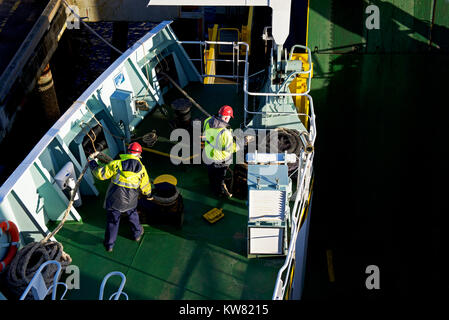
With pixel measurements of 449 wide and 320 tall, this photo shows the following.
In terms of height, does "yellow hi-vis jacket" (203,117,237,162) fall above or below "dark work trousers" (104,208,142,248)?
above

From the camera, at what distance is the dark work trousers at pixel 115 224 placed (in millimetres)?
7133

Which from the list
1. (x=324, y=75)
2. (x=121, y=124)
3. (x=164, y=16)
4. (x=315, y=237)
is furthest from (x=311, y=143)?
(x=164, y=16)

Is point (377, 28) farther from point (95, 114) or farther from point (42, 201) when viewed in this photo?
point (42, 201)

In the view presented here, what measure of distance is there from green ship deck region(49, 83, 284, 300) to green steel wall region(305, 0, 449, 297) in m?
4.85

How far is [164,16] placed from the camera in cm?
1775

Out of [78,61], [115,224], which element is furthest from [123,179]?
[78,61]

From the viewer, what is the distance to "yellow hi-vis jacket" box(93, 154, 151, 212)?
6.89 meters

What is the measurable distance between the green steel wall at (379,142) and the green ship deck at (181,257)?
15.9 ft

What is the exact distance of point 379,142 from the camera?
41.8 feet

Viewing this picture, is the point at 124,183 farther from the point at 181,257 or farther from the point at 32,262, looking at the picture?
the point at 32,262

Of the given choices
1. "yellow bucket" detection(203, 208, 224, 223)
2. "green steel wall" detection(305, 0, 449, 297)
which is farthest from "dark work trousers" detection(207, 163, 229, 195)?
"green steel wall" detection(305, 0, 449, 297)

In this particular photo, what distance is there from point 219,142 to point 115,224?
2.09 meters

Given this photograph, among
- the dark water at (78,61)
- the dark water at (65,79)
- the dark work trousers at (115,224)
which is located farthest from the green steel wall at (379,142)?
the dark water at (78,61)

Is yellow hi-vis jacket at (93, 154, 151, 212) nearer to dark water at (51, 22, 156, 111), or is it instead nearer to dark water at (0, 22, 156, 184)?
dark water at (0, 22, 156, 184)
